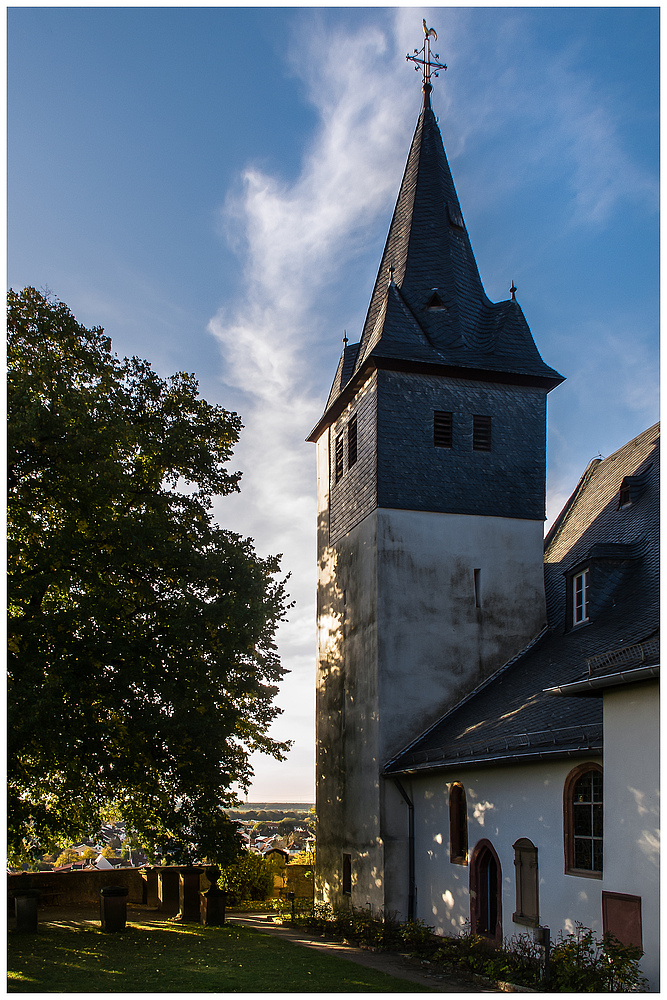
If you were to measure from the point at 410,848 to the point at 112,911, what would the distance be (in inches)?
251

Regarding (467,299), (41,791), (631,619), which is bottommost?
(41,791)

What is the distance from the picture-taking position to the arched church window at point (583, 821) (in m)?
12.1

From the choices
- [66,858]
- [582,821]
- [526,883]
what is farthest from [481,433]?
[66,858]

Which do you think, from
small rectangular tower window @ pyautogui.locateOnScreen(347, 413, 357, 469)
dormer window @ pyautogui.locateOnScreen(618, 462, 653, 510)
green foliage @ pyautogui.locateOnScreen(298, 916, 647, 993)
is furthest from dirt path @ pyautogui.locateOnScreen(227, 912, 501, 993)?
small rectangular tower window @ pyautogui.locateOnScreen(347, 413, 357, 469)

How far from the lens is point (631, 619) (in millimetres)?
16453

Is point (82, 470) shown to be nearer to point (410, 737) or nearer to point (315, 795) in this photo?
point (410, 737)

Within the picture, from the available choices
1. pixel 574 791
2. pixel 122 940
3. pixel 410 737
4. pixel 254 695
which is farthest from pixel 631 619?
pixel 122 940

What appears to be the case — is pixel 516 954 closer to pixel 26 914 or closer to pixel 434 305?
pixel 26 914

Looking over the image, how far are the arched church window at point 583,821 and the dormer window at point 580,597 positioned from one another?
22.2ft

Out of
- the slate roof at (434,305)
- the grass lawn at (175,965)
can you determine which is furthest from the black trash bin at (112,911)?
the slate roof at (434,305)

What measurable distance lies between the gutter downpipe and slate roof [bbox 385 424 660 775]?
0.62 metres

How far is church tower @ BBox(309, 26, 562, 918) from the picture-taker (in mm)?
20609

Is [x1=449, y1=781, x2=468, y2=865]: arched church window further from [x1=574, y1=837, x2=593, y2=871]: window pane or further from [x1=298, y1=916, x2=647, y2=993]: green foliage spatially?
[x1=574, y1=837, x2=593, y2=871]: window pane

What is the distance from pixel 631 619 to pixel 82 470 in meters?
10.6
